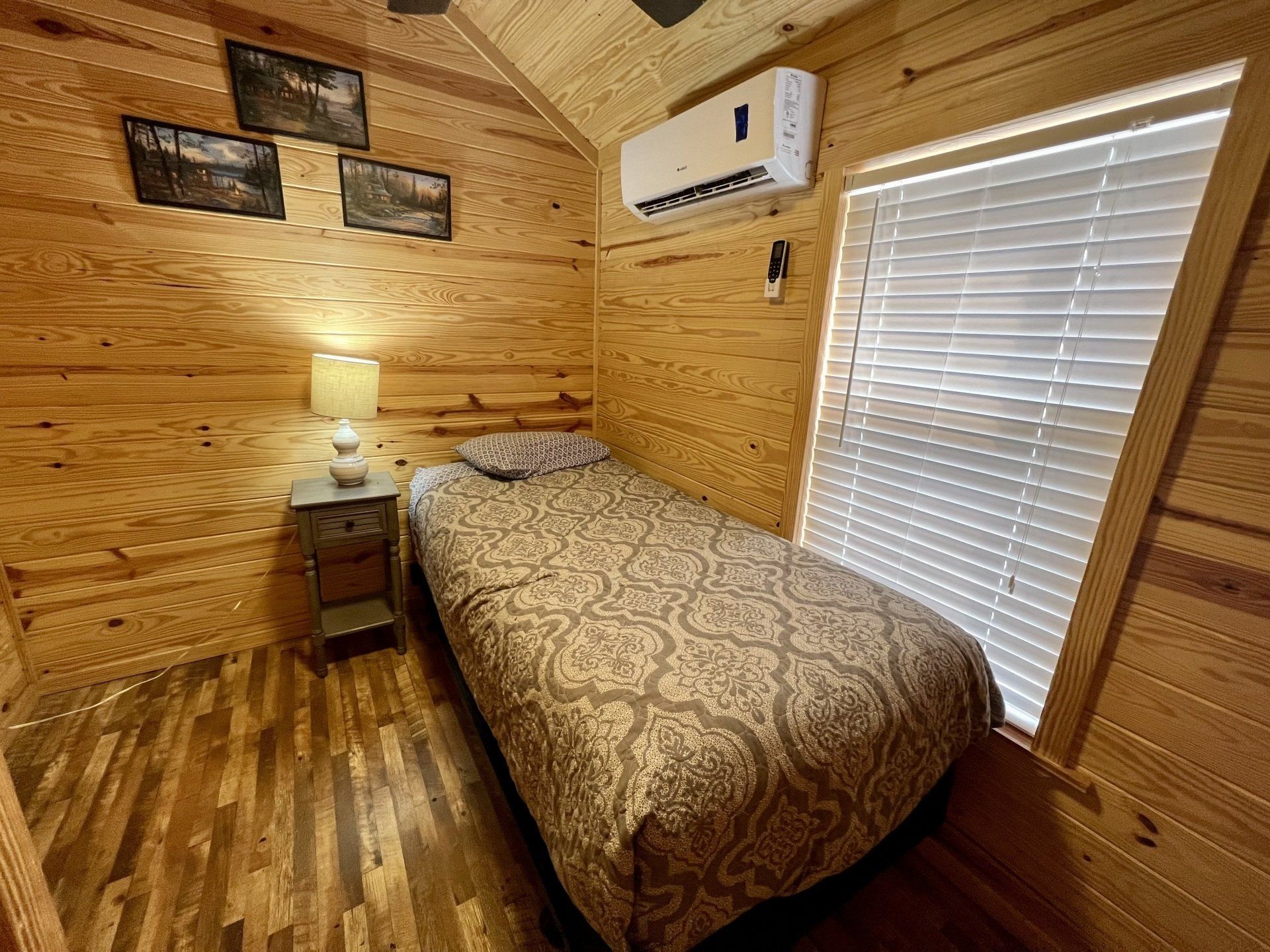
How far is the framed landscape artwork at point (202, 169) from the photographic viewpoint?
5.39 feet

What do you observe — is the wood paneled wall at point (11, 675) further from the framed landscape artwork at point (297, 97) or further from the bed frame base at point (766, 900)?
the framed landscape artwork at point (297, 97)

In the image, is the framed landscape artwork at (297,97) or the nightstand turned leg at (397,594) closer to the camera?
the framed landscape artwork at (297,97)

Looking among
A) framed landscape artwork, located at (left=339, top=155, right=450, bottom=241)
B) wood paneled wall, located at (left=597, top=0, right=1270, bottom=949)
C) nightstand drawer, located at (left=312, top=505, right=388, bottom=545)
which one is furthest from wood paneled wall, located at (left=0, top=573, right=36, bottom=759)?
wood paneled wall, located at (left=597, top=0, right=1270, bottom=949)

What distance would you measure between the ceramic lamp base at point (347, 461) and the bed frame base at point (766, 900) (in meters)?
1.05

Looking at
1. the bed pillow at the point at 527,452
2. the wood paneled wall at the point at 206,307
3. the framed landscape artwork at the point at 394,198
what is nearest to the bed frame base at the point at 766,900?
the bed pillow at the point at 527,452

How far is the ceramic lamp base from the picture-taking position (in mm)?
1959

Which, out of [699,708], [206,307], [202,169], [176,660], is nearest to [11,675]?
[176,660]

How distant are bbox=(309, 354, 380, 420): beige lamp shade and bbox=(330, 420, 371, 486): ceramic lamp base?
0.40 ft

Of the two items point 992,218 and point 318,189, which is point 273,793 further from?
point 992,218

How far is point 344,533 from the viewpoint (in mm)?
1924

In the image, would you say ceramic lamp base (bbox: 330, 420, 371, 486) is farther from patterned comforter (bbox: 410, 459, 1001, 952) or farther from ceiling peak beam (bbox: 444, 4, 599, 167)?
ceiling peak beam (bbox: 444, 4, 599, 167)

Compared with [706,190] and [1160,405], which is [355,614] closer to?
[706,190]

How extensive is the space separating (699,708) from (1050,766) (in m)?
0.92

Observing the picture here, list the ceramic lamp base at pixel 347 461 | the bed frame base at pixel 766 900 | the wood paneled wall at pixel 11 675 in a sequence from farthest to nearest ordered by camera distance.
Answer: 1. the ceramic lamp base at pixel 347 461
2. the wood paneled wall at pixel 11 675
3. the bed frame base at pixel 766 900
